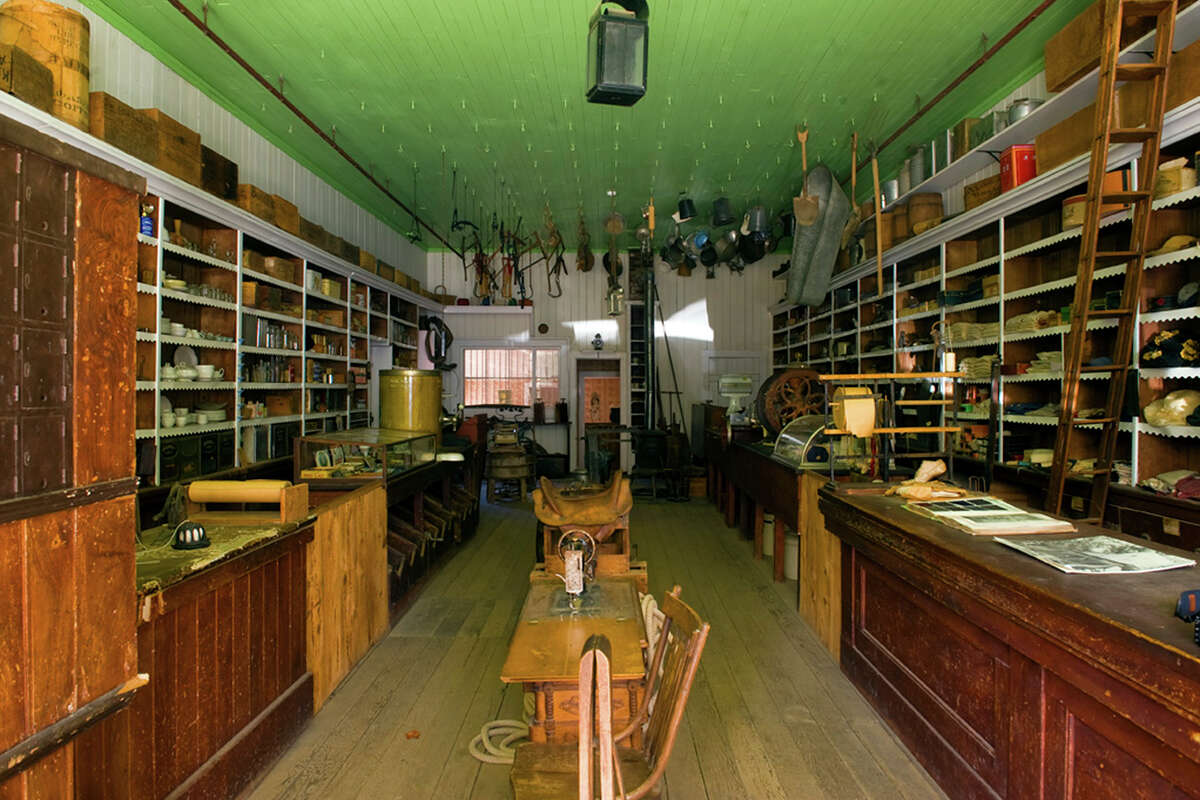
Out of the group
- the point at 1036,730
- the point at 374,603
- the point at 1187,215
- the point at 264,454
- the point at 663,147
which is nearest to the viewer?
the point at 1036,730

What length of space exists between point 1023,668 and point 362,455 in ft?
14.4

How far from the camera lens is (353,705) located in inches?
128

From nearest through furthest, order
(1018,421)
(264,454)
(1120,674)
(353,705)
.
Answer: (1120,674) < (353,705) < (1018,421) < (264,454)

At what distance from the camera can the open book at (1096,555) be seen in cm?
190

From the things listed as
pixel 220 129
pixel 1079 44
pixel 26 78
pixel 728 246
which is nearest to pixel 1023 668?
pixel 1079 44

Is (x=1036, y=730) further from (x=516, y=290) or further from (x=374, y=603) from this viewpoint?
(x=516, y=290)

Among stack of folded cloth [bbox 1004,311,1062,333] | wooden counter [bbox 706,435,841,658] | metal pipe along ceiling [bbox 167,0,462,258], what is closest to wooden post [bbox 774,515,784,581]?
wooden counter [bbox 706,435,841,658]

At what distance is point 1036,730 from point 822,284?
15.2 feet

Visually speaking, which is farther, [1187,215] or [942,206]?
[942,206]

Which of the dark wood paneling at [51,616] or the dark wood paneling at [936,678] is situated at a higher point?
the dark wood paneling at [51,616]

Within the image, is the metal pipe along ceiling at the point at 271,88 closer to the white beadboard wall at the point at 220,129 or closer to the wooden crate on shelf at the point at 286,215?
the white beadboard wall at the point at 220,129

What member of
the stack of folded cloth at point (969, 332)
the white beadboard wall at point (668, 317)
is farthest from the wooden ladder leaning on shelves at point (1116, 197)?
the white beadboard wall at point (668, 317)

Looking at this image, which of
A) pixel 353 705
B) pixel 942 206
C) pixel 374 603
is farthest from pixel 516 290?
pixel 353 705

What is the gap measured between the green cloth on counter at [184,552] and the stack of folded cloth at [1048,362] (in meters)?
4.88
